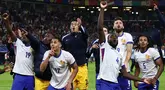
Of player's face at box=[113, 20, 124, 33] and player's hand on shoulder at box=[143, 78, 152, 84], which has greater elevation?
player's face at box=[113, 20, 124, 33]

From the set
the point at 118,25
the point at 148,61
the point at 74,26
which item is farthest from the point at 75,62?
the point at 74,26

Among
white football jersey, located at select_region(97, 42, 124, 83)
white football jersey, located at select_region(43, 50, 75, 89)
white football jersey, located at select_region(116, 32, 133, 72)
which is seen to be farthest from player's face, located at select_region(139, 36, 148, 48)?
white football jersey, located at select_region(43, 50, 75, 89)

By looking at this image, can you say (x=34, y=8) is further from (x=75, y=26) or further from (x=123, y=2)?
(x=75, y=26)

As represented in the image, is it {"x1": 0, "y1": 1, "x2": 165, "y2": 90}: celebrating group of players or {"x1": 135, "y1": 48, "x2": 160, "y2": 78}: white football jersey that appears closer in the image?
{"x1": 0, "y1": 1, "x2": 165, "y2": 90}: celebrating group of players

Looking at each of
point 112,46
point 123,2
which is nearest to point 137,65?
point 112,46

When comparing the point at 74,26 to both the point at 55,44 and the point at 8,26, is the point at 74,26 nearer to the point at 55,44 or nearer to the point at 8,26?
the point at 8,26

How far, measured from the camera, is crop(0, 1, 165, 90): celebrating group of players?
10023 mm

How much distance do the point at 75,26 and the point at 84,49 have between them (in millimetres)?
763

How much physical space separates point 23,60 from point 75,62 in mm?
1804

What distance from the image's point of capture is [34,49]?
11.5m

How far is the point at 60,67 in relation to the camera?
10.0 metres

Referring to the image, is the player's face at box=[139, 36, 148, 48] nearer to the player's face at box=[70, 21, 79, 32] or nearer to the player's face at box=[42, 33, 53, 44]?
the player's face at box=[42, 33, 53, 44]

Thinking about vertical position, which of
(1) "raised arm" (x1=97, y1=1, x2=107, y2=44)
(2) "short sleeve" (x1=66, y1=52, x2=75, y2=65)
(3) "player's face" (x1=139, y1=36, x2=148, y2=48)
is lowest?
(2) "short sleeve" (x1=66, y1=52, x2=75, y2=65)

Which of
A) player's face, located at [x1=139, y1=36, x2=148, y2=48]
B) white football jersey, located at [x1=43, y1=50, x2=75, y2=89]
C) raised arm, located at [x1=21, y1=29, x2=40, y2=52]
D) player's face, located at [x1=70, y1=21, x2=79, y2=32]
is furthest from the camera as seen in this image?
player's face, located at [x1=70, y1=21, x2=79, y2=32]
